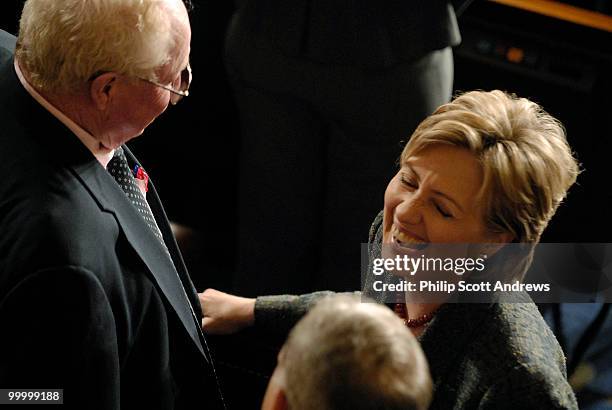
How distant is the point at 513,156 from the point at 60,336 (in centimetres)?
82

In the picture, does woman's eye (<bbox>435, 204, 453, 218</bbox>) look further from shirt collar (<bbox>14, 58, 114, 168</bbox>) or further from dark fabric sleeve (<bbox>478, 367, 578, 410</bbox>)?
shirt collar (<bbox>14, 58, 114, 168</bbox>)

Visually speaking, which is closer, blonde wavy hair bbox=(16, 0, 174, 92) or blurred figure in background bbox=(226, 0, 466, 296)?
blonde wavy hair bbox=(16, 0, 174, 92)

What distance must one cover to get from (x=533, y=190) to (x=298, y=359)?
62cm

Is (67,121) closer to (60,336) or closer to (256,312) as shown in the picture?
(60,336)

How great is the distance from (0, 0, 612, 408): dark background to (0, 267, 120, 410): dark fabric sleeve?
1.50 meters

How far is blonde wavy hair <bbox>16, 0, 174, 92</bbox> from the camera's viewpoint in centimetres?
147

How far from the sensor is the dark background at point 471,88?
2.82 metres

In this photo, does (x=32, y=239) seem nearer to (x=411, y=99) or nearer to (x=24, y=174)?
(x=24, y=174)

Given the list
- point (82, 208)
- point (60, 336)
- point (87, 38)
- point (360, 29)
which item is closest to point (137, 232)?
point (82, 208)

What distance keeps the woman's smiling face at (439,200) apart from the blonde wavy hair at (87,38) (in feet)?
1.67

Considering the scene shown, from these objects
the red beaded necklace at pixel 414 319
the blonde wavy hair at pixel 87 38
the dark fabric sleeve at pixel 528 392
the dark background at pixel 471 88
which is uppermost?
the blonde wavy hair at pixel 87 38

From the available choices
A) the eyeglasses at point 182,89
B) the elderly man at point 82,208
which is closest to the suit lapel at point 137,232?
the elderly man at point 82,208

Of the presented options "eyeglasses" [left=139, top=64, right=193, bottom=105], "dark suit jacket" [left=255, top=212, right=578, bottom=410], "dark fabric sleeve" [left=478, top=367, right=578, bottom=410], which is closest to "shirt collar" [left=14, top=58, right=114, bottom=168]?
"eyeglasses" [left=139, top=64, right=193, bottom=105]

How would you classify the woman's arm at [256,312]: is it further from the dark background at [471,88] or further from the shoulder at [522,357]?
the dark background at [471,88]
